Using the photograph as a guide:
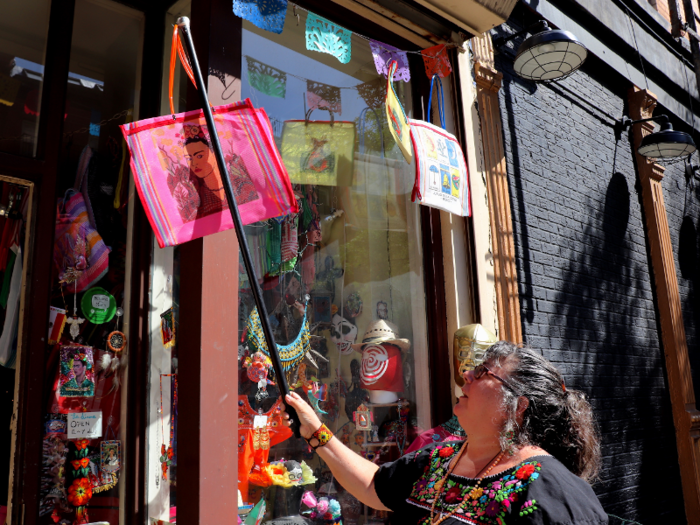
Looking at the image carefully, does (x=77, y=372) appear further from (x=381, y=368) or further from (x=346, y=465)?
(x=346, y=465)

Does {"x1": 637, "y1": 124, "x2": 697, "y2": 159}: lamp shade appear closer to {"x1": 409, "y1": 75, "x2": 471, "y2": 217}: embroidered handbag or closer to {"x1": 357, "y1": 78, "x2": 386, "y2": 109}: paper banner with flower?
{"x1": 409, "y1": 75, "x2": 471, "y2": 217}: embroidered handbag

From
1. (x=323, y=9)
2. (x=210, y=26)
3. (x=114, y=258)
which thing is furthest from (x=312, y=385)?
(x=323, y=9)

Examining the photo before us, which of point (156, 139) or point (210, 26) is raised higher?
point (210, 26)

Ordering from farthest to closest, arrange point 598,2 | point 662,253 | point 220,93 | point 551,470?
point 662,253
point 598,2
point 220,93
point 551,470

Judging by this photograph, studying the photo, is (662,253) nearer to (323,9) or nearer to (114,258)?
(323,9)

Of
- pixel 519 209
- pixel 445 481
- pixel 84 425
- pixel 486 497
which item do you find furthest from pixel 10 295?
pixel 519 209

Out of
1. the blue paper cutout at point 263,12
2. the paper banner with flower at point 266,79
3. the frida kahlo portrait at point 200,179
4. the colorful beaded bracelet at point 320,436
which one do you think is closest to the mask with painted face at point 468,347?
the colorful beaded bracelet at point 320,436

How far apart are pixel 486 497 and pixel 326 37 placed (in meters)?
2.78

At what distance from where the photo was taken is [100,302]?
349cm

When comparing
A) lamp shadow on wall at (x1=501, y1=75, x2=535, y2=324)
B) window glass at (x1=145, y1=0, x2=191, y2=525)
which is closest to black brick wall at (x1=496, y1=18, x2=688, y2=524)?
lamp shadow on wall at (x1=501, y1=75, x2=535, y2=324)

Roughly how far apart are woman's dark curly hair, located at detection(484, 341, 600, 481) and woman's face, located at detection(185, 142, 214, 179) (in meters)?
1.52

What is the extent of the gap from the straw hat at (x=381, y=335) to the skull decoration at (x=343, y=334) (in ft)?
0.17

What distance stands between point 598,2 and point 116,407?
6.27m

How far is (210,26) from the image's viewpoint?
9.41 ft
